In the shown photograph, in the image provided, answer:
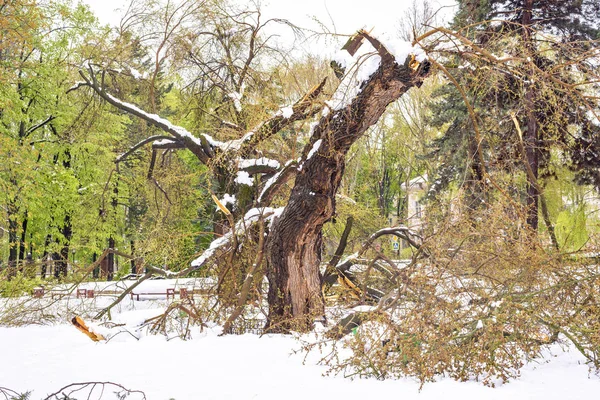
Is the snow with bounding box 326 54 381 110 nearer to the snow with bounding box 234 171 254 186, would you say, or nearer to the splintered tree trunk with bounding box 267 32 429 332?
the splintered tree trunk with bounding box 267 32 429 332

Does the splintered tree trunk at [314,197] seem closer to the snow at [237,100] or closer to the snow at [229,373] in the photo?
the snow at [229,373]

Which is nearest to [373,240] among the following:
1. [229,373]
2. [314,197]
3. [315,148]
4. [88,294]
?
[314,197]

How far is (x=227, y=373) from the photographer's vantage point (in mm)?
4828

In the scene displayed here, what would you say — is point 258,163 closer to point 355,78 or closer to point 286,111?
point 286,111

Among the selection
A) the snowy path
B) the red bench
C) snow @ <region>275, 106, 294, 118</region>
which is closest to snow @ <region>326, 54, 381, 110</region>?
snow @ <region>275, 106, 294, 118</region>

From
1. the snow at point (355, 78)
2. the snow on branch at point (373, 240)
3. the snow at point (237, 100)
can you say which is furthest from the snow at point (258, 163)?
the snow at point (355, 78)

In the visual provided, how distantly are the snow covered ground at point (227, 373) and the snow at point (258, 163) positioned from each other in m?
3.86

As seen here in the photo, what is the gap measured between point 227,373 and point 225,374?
1.2 inches

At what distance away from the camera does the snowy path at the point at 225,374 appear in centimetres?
415

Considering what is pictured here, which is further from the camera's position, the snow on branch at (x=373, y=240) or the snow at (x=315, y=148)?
the snow on branch at (x=373, y=240)

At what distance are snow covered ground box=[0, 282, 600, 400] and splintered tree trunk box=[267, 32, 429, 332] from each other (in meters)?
0.77

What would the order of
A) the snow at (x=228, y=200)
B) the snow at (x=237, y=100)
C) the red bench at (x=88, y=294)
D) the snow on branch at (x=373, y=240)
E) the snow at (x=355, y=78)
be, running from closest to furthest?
the snow at (x=355, y=78) < the red bench at (x=88, y=294) < the snow on branch at (x=373, y=240) < the snow at (x=228, y=200) < the snow at (x=237, y=100)

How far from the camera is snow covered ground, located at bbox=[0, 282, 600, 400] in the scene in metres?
4.16

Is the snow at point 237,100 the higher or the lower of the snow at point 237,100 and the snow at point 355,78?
the higher
